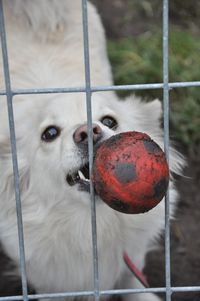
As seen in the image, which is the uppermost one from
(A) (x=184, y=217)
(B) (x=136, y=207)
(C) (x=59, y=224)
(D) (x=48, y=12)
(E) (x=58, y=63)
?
(D) (x=48, y=12)

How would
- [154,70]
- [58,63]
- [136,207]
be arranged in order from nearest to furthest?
[136,207], [58,63], [154,70]

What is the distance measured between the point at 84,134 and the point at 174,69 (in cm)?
195

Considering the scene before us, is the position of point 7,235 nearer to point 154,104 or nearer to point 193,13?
point 154,104

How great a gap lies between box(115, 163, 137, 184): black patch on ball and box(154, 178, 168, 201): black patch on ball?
2.8 inches

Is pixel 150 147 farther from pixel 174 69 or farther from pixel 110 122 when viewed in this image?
pixel 174 69

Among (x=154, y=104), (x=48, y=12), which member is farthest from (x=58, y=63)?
(x=154, y=104)

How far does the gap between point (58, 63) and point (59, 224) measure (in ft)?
2.86

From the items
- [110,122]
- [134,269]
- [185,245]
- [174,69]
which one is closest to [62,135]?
[110,122]

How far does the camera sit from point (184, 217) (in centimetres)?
341

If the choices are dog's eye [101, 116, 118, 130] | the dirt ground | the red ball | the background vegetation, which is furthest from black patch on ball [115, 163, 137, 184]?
the background vegetation

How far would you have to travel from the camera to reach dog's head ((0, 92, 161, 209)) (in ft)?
7.63

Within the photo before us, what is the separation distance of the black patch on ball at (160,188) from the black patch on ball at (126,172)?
0.07 meters

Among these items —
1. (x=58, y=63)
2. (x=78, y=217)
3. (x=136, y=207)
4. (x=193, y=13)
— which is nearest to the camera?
(x=136, y=207)

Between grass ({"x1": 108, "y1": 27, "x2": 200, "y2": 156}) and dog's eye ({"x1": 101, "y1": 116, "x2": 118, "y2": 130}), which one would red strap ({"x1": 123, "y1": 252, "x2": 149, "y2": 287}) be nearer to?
dog's eye ({"x1": 101, "y1": 116, "x2": 118, "y2": 130})
